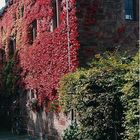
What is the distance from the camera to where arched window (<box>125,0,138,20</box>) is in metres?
17.6

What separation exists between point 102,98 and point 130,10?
7246 millimetres

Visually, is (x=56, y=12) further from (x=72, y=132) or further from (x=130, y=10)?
(x=72, y=132)

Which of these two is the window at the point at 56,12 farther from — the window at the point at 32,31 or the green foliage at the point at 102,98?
the green foliage at the point at 102,98

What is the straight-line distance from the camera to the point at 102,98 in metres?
11.6

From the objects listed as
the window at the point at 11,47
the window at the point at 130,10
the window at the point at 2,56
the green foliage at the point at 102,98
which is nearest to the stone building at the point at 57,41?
the window at the point at 130,10

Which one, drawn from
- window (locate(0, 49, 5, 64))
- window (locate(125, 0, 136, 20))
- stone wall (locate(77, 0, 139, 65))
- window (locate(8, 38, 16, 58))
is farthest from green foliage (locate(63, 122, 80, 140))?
window (locate(0, 49, 5, 64))

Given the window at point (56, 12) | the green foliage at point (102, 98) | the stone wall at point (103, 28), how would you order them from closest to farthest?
the green foliage at point (102, 98) → the stone wall at point (103, 28) → the window at point (56, 12)

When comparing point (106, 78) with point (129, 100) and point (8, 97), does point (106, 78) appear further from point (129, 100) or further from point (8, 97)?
point (8, 97)

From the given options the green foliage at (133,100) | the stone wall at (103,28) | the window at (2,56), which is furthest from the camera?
the window at (2,56)

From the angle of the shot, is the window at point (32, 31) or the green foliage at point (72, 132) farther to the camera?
the window at point (32, 31)

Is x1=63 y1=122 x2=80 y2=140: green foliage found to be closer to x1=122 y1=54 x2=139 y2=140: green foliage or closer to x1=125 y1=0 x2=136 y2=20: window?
x1=122 y1=54 x2=139 y2=140: green foliage

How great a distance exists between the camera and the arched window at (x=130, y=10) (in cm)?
1761

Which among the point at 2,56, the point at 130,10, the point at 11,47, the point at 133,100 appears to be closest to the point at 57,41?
the point at 130,10

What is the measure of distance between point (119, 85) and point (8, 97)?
16094 millimetres
